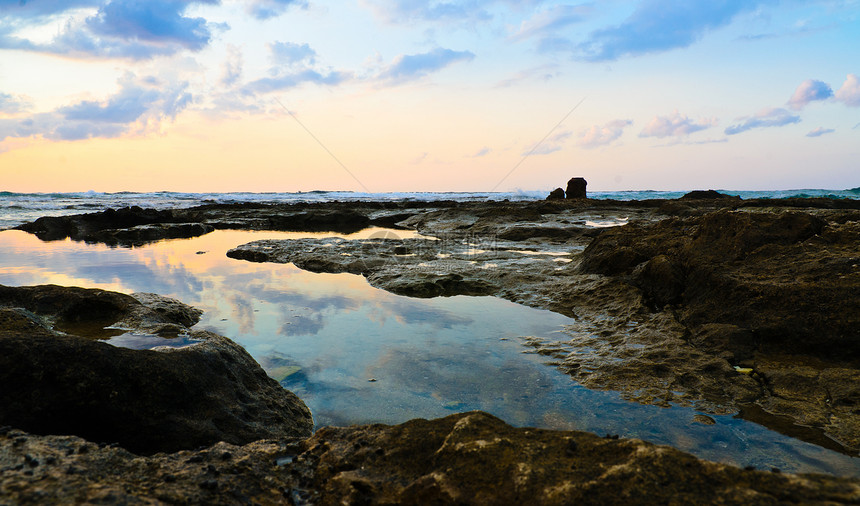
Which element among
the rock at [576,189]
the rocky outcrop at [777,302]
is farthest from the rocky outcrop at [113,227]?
the rock at [576,189]

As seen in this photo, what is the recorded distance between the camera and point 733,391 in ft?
13.2

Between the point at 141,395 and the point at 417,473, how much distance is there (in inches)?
80.3

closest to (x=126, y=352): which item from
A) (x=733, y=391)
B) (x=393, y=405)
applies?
(x=393, y=405)

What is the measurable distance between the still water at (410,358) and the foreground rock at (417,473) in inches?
52.7

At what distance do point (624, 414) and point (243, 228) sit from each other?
22030 millimetres

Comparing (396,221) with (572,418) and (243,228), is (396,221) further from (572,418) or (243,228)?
(572,418)

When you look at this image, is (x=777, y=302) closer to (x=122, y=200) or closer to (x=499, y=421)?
(x=499, y=421)

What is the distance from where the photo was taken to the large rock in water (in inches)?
110

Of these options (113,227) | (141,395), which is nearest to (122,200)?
(113,227)

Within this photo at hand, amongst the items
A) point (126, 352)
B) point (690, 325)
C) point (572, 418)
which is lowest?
point (572, 418)

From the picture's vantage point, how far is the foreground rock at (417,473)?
171 centimetres

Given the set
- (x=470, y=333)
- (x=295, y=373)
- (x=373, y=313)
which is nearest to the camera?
(x=295, y=373)

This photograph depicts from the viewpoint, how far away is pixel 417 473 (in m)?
2.20

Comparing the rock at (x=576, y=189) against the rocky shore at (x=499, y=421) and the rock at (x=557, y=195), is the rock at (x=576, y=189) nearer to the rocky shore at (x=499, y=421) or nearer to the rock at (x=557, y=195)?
the rock at (x=557, y=195)
